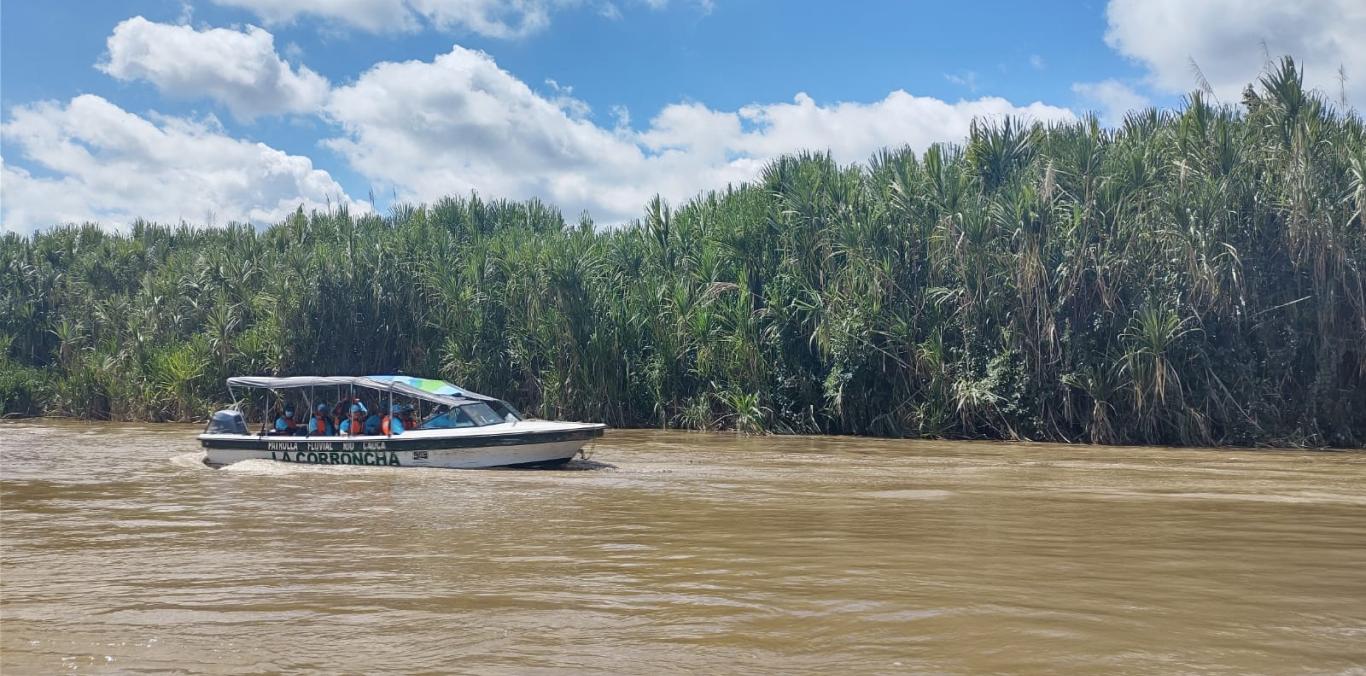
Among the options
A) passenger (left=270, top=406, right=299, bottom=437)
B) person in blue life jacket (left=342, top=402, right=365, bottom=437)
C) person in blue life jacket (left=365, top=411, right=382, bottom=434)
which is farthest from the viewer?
passenger (left=270, top=406, right=299, bottom=437)

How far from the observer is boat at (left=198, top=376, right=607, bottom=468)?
1494 cm

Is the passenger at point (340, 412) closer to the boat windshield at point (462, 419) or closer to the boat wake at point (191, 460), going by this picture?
the boat wake at point (191, 460)

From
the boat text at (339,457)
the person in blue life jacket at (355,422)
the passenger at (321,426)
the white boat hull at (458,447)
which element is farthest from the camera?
the passenger at (321,426)

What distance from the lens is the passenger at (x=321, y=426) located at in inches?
654

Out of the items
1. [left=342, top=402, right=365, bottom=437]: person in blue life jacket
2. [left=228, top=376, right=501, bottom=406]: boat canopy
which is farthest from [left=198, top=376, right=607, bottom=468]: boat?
[left=342, top=402, right=365, bottom=437]: person in blue life jacket

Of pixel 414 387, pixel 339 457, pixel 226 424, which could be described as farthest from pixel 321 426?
pixel 414 387

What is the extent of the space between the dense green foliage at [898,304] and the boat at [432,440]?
26.6ft

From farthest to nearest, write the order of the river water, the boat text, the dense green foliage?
the dense green foliage
the boat text
the river water

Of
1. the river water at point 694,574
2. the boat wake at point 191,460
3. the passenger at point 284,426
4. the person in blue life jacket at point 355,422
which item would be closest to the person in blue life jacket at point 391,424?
the person in blue life jacket at point 355,422

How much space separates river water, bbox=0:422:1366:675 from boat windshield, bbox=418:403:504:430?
1751mm

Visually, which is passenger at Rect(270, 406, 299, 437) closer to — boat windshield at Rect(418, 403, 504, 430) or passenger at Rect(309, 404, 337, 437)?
passenger at Rect(309, 404, 337, 437)

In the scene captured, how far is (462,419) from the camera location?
1543 cm

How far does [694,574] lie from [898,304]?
50.7 feet

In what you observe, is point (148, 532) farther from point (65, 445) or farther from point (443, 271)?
point (443, 271)
